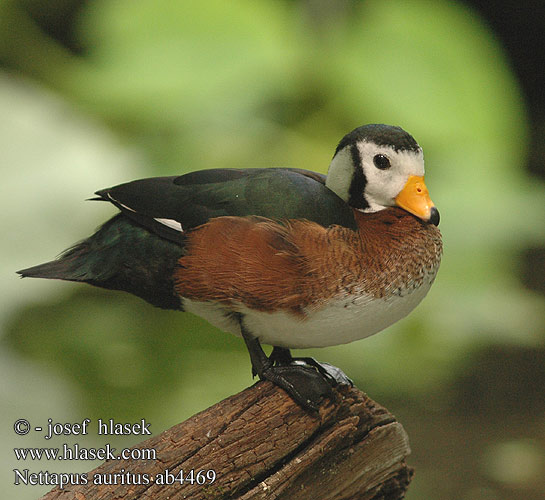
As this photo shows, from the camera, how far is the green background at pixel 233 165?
1747 millimetres

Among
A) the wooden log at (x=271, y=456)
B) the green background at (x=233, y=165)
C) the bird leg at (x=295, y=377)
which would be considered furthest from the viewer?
the green background at (x=233, y=165)

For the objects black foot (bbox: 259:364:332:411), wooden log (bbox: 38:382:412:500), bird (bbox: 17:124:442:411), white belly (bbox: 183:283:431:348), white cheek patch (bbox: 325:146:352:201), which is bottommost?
wooden log (bbox: 38:382:412:500)

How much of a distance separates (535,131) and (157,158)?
3222 mm

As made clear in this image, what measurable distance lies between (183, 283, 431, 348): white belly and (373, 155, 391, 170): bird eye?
18 centimetres

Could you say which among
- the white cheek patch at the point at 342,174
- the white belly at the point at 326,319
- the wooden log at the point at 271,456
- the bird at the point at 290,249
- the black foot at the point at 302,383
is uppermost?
the white cheek patch at the point at 342,174

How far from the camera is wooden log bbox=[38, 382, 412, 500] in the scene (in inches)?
41.6

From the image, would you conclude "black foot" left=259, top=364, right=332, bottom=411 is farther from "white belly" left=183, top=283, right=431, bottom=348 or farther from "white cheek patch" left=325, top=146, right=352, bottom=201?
"white cheek patch" left=325, top=146, right=352, bottom=201

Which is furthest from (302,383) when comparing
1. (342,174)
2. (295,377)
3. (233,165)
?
(233,165)

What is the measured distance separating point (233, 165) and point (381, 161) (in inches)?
32.6

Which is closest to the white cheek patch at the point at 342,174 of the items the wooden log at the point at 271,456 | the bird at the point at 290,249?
the bird at the point at 290,249

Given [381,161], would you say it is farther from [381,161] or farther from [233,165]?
[233,165]

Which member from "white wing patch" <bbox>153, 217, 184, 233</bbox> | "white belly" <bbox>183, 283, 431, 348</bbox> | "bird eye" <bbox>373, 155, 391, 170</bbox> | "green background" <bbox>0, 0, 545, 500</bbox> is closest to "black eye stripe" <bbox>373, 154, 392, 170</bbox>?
"bird eye" <bbox>373, 155, 391, 170</bbox>

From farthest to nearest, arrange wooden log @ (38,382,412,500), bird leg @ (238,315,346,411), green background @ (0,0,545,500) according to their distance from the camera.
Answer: green background @ (0,0,545,500) → bird leg @ (238,315,346,411) → wooden log @ (38,382,412,500)

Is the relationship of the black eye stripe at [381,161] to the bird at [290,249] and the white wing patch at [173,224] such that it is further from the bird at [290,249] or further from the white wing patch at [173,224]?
the white wing patch at [173,224]
